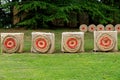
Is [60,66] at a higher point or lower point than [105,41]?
lower

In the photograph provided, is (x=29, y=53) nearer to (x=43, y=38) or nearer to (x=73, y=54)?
(x=43, y=38)

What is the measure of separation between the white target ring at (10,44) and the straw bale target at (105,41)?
2531mm

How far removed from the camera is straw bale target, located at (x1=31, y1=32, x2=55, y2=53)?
11.9m

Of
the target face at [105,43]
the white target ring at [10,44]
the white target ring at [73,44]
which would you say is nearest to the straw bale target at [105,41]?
the target face at [105,43]

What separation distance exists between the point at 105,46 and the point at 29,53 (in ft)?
7.95

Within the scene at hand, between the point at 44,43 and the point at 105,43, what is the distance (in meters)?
1.96

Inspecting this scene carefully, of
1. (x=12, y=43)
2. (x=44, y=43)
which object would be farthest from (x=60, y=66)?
(x=12, y=43)

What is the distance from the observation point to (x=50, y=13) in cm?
2239

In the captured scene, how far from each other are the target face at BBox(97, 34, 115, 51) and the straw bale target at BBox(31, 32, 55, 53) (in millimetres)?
1513

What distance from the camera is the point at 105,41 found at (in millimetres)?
12273

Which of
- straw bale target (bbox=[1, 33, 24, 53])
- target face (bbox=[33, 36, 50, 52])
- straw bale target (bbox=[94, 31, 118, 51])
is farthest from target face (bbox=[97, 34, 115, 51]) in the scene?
straw bale target (bbox=[1, 33, 24, 53])

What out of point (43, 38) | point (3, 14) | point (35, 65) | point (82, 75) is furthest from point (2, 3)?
point (82, 75)

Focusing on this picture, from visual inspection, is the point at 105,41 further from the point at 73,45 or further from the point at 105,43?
the point at 73,45

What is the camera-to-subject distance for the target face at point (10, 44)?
1207 cm
